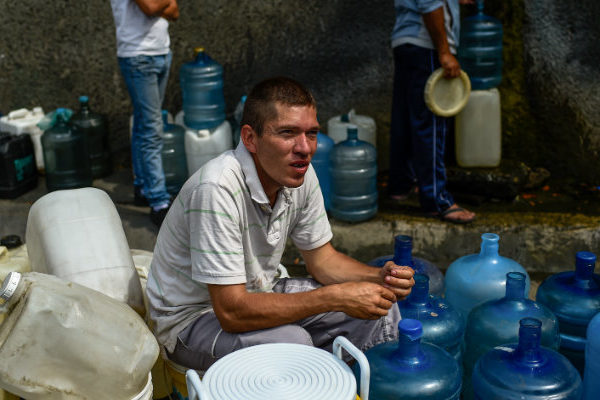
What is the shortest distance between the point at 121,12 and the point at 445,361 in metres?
3.41

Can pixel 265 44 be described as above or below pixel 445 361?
above

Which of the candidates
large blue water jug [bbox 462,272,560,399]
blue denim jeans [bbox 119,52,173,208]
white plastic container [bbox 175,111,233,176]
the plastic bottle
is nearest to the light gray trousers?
large blue water jug [bbox 462,272,560,399]

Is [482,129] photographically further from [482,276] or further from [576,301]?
[576,301]

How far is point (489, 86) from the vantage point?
563cm

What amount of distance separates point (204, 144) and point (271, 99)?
3004 millimetres

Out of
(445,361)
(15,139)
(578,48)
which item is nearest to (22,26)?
(15,139)

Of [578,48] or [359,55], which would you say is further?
[359,55]

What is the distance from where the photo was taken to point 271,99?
2.77 meters

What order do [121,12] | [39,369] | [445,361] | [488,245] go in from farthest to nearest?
[121,12], [488,245], [445,361], [39,369]

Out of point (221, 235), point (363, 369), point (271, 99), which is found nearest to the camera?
point (363, 369)

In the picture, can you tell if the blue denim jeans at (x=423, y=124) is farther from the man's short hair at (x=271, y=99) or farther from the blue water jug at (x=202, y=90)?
the man's short hair at (x=271, y=99)

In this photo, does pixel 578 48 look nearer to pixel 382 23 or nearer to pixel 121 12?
pixel 382 23

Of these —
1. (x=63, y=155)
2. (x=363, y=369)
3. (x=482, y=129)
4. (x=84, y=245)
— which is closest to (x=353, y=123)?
(x=482, y=129)

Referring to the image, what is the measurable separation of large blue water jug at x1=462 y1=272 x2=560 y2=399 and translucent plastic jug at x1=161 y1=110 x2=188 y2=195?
3.34m
